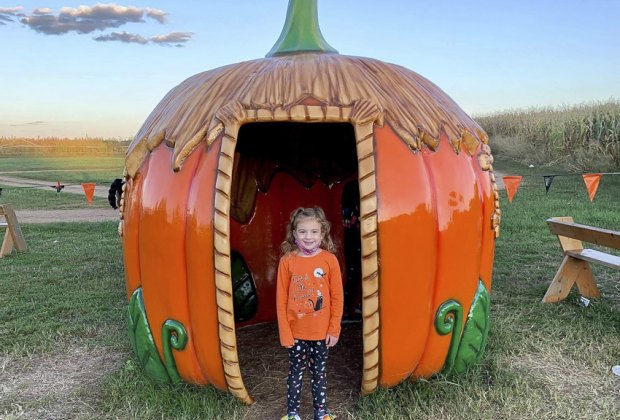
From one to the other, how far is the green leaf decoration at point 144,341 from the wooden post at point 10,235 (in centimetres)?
609

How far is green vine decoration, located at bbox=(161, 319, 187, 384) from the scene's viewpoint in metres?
3.49

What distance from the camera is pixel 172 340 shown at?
3555mm

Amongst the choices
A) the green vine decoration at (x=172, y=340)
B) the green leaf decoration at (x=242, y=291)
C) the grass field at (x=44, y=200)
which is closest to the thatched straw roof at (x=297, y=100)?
the green vine decoration at (x=172, y=340)

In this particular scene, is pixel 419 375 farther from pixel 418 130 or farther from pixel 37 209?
pixel 37 209

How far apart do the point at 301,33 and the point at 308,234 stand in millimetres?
1799

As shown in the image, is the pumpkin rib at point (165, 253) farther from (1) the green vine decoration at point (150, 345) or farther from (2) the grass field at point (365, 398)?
(2) the grass field at point (365, 398)

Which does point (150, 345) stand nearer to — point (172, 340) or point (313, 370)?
point (172, 340)

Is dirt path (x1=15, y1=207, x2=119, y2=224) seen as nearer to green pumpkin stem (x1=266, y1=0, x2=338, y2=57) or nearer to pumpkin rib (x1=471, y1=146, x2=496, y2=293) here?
green pumpkin stem (x1=266, y1=0, x2=338, y2=57)

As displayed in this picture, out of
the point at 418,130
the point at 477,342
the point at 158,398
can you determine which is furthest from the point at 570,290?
the point at 158,398

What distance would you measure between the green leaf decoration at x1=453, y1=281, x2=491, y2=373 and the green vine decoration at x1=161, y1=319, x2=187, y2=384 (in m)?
→ 1.71

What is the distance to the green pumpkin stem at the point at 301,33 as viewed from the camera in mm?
4293

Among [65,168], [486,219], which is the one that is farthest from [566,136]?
[65,168]

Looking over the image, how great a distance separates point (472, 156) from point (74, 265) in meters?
6.18

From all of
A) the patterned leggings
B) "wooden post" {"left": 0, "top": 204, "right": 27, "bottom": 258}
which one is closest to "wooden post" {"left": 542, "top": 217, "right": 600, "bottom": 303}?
the patterned leggings
